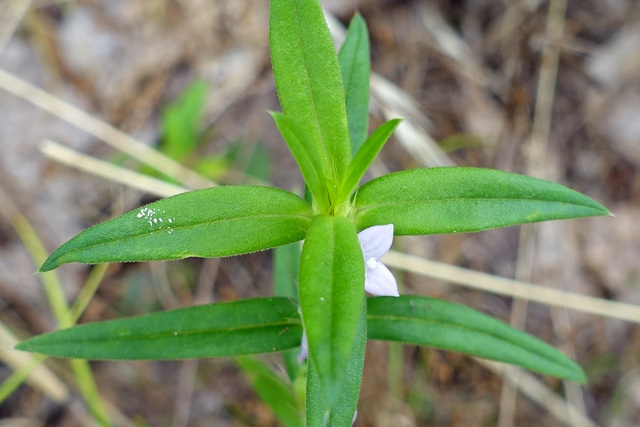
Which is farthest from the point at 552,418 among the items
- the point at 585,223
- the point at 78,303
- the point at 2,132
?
the point at 2,132

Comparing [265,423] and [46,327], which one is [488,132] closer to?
[265,423]

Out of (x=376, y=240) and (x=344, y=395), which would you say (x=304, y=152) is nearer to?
(x=376, y=240)

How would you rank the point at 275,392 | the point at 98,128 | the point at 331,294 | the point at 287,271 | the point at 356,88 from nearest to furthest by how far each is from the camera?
the point at 331,294 → the point at 356,88 → the point at 287,271 → the point at 275,392 → the point at 98,128

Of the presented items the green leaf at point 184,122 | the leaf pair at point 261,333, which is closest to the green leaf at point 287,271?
the leaf pair at point 261,333

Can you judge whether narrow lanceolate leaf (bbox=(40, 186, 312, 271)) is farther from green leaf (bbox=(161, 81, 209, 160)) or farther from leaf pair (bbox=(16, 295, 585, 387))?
green leaf (bbox=(161, 81, 209, 160))

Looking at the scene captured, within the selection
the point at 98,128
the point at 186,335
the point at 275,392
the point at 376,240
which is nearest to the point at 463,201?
the point at 376,240

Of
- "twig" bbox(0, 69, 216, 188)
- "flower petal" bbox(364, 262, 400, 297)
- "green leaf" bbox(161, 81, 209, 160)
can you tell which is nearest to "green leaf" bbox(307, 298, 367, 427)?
"flower petal" bbox(364, 262, 400, 297)

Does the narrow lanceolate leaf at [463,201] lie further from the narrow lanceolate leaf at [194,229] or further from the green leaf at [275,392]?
the green leaf at [275,392]

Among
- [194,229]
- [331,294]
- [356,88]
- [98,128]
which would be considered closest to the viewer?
[331,294]
